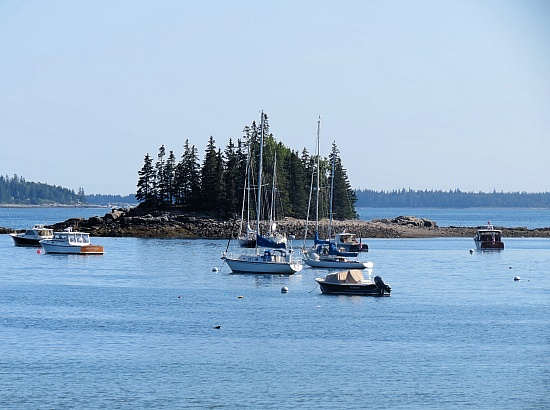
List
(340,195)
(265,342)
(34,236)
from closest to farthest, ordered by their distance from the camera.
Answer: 1. (265,342)
2. (34,236)
3. (340,195)

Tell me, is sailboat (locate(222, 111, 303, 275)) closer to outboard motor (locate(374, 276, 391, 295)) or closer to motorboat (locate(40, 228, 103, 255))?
outboard motor (locate(374, 276, 391, 295))

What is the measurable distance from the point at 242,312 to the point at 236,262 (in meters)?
23.6

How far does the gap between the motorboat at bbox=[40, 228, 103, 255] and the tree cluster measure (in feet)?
112

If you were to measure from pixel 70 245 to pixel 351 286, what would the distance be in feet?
168

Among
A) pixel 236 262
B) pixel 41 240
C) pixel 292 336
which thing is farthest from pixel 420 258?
pixel 292 336

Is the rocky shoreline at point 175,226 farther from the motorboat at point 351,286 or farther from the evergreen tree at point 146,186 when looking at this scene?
the motorboat at point 351,286

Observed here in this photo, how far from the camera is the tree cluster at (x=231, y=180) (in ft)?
488

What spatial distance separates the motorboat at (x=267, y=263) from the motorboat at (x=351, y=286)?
12.9 meters

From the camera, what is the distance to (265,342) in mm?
48781

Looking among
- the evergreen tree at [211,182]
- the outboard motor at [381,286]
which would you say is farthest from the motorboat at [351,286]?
the evergreen tree at [211,182]

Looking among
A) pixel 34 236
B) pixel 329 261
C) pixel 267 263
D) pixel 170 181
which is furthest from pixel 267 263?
pixel 170 181

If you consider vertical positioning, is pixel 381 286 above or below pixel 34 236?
below

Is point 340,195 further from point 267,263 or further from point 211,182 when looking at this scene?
point 267,263

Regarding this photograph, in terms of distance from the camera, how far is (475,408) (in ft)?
119
